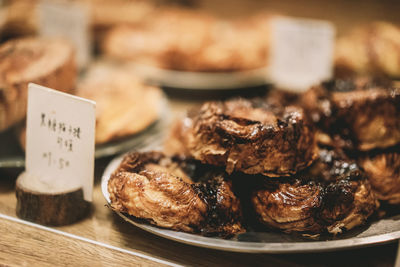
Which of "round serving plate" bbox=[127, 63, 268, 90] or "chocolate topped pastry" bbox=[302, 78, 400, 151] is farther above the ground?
"round serving plate" bbox=[127, 63, 268, 90]

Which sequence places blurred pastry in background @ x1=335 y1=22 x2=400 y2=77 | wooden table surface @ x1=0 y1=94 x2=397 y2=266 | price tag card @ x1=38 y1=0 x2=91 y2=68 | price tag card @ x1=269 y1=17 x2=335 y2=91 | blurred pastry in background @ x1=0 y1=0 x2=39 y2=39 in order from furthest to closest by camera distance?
blurred pastry in background @ x1=0 y1=0 x2=39 y2=39 → price tag card @ x1=38 y1=0 x2=91 y2=68 → price tag card @ x1=269 y1=17 x2=335 y2=91 → blurred pastry in background @ x1=335 y1=22 x2=400 y2=77 → wooden table surface @ x1=0 y1=94 x2=397 y2=266

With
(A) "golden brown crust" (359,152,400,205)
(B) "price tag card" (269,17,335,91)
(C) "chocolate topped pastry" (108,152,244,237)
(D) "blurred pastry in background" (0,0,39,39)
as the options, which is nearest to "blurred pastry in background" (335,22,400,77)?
(B) "price tag card" (269,17,335,91)

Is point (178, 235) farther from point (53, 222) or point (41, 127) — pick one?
point (41, 127)

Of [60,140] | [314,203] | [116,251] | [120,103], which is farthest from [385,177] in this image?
[120,103]

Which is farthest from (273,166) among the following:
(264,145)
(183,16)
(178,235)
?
(183,16)

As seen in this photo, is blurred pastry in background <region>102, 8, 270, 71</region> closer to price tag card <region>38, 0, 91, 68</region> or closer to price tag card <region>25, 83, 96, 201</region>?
price tag card <region>38, 0, 91, 68</region>

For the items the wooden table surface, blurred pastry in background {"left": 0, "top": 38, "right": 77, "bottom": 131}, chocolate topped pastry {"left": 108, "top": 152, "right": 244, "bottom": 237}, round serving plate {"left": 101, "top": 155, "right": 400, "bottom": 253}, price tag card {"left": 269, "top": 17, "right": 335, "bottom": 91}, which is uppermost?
price tag card {"left": 269, "top": 17, "right": 335, "bottom": 91}

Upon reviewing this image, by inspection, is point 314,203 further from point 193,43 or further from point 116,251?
point 193,43
